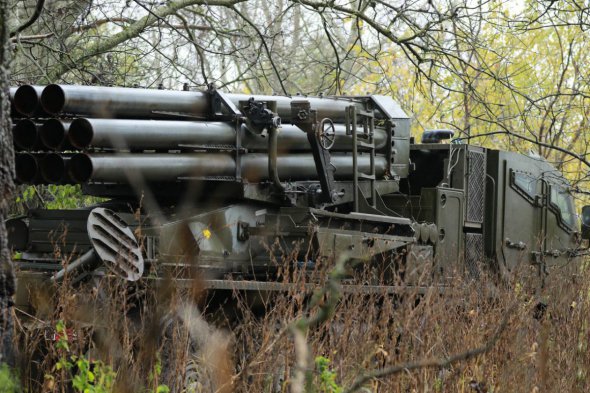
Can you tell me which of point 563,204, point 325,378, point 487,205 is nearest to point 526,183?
point 487,205

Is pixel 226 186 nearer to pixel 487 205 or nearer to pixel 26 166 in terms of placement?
pixel 26 166

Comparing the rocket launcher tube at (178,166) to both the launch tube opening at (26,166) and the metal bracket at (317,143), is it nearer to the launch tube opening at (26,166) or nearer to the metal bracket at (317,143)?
the metal bracket at (317,143)

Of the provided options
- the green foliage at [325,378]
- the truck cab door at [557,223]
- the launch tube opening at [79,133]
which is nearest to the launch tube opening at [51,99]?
the launch tube opening at [79,133]

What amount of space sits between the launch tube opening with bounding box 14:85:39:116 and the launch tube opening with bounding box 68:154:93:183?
46 centimetres

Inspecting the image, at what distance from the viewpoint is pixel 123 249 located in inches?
257

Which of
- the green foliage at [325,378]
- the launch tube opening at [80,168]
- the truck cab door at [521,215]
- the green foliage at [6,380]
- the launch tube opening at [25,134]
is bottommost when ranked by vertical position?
the green foliage at [325,378]

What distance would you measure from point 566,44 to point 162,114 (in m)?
16.2

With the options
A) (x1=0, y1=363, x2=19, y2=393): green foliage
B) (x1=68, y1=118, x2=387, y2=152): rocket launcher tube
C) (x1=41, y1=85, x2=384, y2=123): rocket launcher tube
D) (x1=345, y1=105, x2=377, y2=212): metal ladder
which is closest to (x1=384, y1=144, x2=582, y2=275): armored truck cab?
(x1=345, y1=105, x2=377, y2=212): metal ladder

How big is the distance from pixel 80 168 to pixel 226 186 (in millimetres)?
1319

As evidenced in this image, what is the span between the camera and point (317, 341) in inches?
252

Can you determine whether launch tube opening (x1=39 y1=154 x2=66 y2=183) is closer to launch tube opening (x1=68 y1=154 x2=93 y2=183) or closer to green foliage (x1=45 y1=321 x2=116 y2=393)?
launch tube opening (x1=68 y1=154 x2=93 y2=183)

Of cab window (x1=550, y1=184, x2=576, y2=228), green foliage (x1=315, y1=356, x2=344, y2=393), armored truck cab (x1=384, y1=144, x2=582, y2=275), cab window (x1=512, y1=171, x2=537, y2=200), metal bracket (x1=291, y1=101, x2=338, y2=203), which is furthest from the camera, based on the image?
cab window (x1=550, y1=184, x2=576, y2=228)

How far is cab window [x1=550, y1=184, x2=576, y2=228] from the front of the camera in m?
11.8

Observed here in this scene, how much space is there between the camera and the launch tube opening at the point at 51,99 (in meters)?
6.95
